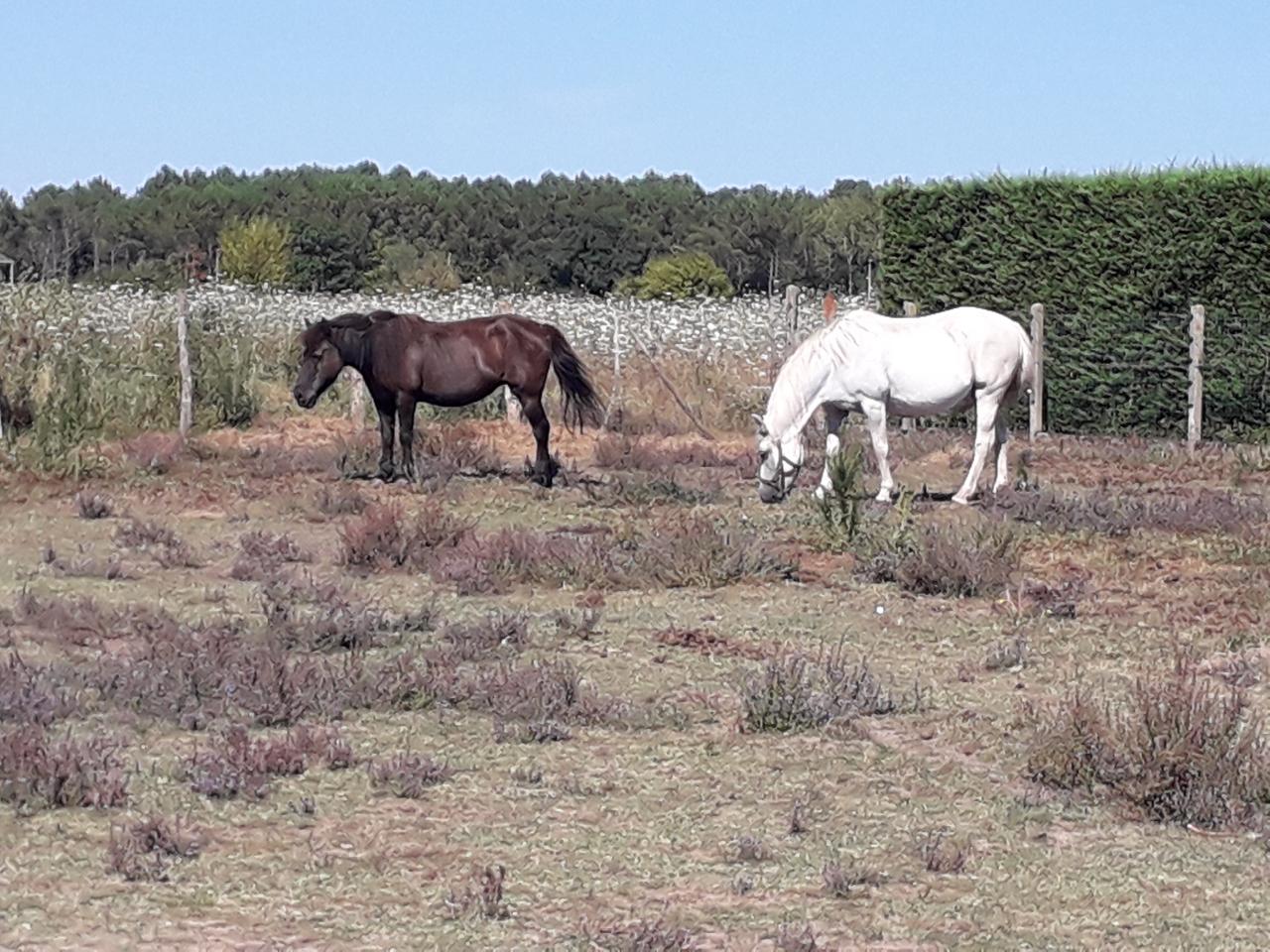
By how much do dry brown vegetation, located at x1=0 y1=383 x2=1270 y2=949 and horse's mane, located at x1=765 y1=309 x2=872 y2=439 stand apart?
898mm

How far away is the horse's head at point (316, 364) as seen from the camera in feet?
58.1

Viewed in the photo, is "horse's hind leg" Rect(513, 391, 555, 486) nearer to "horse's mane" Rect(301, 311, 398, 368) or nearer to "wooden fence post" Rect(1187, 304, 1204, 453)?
"horse's mane" Rect(301, 311, 398, 368)

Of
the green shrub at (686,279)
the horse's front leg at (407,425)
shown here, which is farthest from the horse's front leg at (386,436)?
the green shrub at (686,279)

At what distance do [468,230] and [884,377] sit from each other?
6779 cm

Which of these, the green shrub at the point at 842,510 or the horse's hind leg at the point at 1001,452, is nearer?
the green shrub at the point at 842,510

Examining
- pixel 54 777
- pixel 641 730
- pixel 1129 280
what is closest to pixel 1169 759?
pixel 641 730

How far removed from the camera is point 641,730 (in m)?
8.21

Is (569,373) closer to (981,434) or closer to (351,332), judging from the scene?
(351,332)

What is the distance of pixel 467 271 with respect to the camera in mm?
67812

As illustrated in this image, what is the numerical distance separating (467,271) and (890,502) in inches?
2107

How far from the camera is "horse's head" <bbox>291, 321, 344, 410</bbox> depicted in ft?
58.1

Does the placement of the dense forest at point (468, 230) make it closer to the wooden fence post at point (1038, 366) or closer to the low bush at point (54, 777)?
the wooden fence post at point (1038, 366)

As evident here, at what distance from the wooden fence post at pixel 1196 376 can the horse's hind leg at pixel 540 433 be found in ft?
26.4

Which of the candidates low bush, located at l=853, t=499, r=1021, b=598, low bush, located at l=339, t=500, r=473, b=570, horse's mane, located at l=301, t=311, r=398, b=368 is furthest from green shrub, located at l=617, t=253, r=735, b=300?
low bush, located at l=853, t=499, r=1021, b=598
